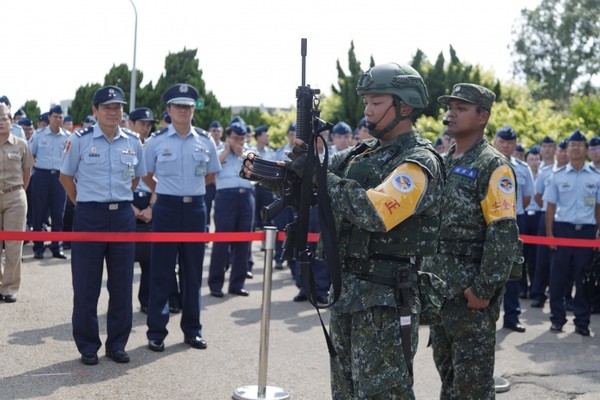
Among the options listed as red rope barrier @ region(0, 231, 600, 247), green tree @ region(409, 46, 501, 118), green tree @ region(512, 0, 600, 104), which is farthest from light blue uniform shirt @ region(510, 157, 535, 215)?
green tree @ region(512, 0, 600, 104)

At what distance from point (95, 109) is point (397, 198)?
400 cm

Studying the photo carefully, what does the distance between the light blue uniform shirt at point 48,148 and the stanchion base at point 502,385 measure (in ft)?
27.7

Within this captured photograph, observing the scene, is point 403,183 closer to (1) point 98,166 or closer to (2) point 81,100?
(1) point 98,166

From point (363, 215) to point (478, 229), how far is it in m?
1.48

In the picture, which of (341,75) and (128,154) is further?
(341,75)

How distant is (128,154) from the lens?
706 centimetres

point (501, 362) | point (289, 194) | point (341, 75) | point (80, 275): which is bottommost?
point (501, 362)

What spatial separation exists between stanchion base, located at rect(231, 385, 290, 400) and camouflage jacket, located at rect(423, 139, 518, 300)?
176cm

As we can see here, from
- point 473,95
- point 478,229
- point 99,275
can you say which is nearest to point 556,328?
point 478,229

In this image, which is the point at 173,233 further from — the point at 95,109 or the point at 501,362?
the point at 501,362

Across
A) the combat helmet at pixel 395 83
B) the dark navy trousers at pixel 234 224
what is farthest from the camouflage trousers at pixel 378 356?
the dark navy trousers at pixel 234 224

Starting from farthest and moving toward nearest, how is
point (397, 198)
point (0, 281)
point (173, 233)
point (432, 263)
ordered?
point (0, 281) → point (173, 233) → point (432, 263) → point (397, 198)

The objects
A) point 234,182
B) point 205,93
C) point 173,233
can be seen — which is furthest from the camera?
point 205,93

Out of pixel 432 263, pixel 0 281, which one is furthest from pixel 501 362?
pixel 0 281
